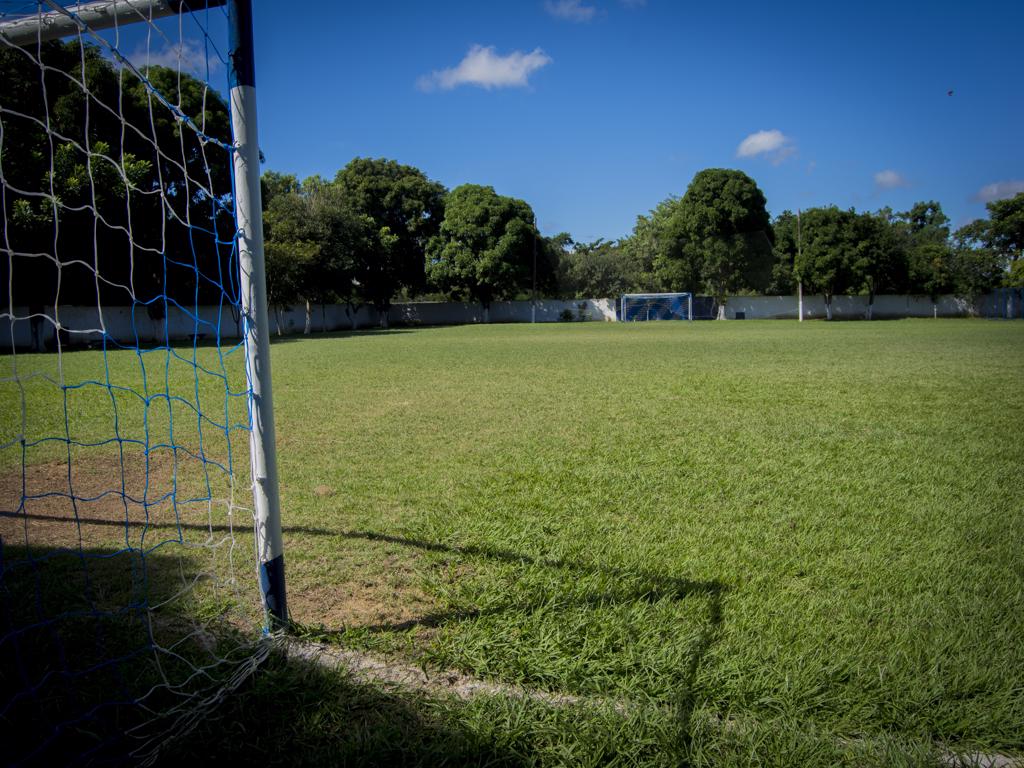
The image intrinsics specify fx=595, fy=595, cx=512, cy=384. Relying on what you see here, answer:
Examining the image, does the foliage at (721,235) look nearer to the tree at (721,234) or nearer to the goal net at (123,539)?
the tree at (721,234)

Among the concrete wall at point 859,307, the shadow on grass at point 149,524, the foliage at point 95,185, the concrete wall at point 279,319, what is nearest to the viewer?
the shadow on grass at point 149,524

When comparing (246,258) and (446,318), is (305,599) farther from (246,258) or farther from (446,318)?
(446,318)

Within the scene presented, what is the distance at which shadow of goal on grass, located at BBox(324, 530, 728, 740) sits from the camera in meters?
2.20

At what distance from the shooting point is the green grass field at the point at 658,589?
194 cm

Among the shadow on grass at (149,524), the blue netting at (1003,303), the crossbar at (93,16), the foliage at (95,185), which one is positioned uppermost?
the foliage at (95,185)

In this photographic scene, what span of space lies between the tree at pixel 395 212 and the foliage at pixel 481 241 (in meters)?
1.74

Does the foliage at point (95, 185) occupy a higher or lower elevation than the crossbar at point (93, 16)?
higher

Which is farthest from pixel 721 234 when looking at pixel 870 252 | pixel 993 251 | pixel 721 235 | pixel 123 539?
pixel 123 539

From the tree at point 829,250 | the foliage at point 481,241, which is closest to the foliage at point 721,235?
the tree at point 829,250

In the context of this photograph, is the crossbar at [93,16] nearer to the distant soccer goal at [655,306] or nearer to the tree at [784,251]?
the distant soccer goal at [655,306]

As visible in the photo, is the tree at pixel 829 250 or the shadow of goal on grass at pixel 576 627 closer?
the shadow of goal on grass at pixel 576 627

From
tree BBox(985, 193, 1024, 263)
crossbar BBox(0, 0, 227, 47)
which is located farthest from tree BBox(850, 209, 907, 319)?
crossbar BBox(0, 0, 227, 47)

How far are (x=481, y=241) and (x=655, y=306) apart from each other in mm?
14354

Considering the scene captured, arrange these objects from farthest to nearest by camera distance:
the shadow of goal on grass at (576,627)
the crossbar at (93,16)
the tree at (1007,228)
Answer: the tree at (1007,228), the crossbar at (93,16), the shadow of goal on grass at (576,627)
